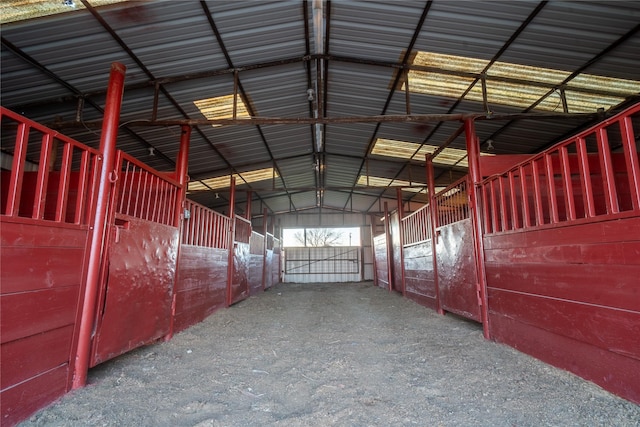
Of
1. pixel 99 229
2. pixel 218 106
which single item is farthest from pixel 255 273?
pixel 99 229

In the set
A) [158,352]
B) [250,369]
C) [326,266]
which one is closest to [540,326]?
[250,369]

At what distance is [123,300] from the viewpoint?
272 cm

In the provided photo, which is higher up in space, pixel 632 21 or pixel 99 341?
pixel 632 21

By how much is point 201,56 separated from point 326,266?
485 inches

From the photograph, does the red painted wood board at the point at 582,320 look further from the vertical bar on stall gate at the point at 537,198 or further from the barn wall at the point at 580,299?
the vertical bar on stall gate at the point at 537,198

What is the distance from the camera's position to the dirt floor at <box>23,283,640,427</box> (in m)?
1.81

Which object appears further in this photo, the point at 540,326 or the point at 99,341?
the point at 540,326

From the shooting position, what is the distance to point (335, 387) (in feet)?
7.39

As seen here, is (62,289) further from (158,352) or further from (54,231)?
(158,352)

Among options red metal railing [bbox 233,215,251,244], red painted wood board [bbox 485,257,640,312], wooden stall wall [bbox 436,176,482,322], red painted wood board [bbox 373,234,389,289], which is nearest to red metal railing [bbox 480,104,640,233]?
red painted wood board [bbox 485,257,640,312]

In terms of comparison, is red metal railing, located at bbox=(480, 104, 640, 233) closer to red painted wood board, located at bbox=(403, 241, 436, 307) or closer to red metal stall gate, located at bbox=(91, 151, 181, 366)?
red painted wood board, located at bbox=(403, 241, 436, 307)

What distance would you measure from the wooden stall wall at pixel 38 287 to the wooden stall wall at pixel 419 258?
499 cm

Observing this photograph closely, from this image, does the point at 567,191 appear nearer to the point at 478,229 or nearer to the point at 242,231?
the point at 478,229

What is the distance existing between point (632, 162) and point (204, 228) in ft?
16.2
